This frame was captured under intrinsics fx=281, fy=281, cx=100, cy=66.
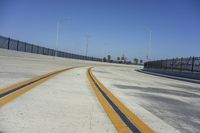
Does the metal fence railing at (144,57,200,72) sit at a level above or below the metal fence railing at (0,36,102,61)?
below

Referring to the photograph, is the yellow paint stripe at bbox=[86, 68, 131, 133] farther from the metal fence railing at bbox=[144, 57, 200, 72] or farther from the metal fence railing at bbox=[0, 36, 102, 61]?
the metal fence railing at bbox=[0, 36, 102, 61]

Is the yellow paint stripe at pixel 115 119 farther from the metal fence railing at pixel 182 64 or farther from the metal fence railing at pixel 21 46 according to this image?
the metal fence railing at pixel 21 46

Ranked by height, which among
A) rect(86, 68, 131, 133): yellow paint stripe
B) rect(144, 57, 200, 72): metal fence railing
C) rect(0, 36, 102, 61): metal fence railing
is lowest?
rect(86, 68, 131, 133): yellow paint stripe

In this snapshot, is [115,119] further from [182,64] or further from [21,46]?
[21,46]

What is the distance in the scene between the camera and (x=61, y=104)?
6574 mm

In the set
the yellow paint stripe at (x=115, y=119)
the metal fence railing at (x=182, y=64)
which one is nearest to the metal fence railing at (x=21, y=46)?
the metal fence railing at (x=182, y=64)

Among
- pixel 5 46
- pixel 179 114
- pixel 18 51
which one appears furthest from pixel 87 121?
pixel 18 51

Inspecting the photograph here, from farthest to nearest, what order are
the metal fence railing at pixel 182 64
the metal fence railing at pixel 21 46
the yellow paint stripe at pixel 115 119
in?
the metal fence railing at pixel 21 46
the metal fence railing at pixel 182 64
the yellow paint stripe at pixel 115 119

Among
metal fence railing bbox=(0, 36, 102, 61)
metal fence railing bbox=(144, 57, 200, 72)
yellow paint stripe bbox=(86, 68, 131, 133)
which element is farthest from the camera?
metal fence railing bbox=(0, 36, 102, 61)

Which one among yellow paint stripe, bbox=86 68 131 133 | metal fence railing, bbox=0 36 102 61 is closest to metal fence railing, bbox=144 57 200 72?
metal fence railing, bbox=0 36 102 61

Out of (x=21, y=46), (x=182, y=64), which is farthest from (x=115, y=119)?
(x=21, y=46)

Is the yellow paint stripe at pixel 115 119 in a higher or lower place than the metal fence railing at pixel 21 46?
lower

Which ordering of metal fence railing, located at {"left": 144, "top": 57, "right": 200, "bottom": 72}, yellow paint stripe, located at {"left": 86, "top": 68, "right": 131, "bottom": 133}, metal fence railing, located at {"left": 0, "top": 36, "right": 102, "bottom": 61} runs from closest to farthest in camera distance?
yellow paint stripe, located at {"left": 86, "top": 68, "right": 131, "bottom": 133} < metal fence railing, located at {"left": 144, "top": 57, "right": 200, "bottom": 72} < metal fence railing, located at {"left": 0, "top": 36, "right": 102, "bottom": 61}

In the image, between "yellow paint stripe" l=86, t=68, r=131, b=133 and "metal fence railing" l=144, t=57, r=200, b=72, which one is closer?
"yellow paint stripe" l=86, t=68, r=131, b=133
